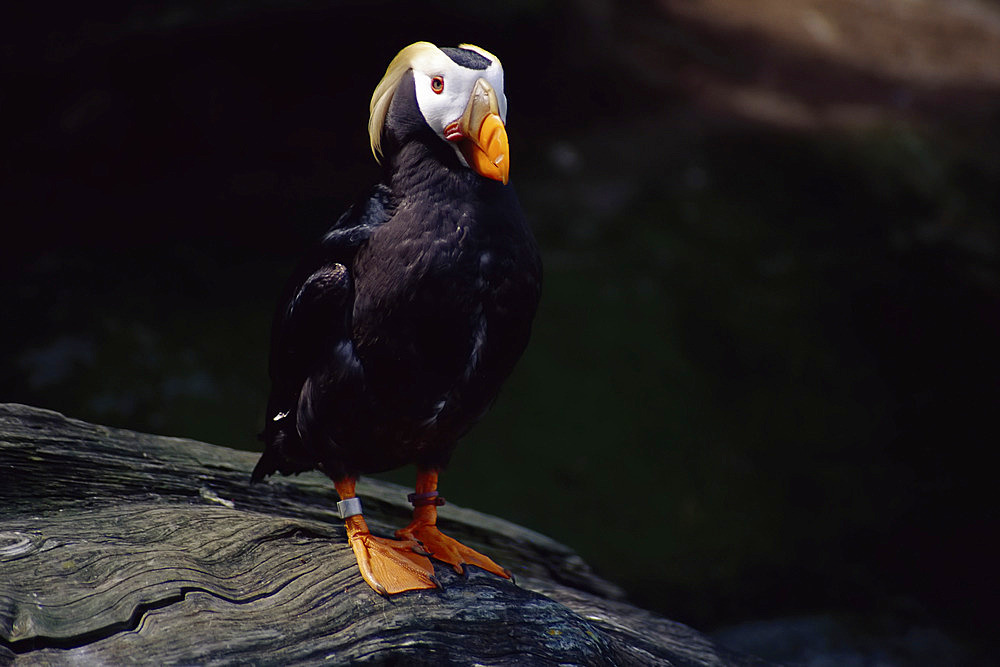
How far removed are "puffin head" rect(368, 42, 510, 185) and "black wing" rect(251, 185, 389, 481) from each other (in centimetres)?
27

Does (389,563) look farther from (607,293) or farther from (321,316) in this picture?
(607,293)

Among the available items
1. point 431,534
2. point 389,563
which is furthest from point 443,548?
point 389,563

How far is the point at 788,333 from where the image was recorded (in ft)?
22.8

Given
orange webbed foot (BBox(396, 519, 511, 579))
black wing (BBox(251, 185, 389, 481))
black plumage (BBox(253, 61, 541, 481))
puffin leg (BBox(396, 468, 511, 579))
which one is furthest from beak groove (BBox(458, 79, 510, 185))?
orange webbed foot (BBox(396, 519, 511, 579))

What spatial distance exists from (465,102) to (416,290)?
0.46m

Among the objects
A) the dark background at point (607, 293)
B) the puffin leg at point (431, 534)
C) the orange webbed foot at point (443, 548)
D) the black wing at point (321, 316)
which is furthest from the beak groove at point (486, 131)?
the dark background at point (607, 293)

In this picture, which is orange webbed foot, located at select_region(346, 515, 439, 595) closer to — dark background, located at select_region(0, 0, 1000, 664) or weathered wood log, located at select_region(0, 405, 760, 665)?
weathered wood log, located at select_region(0, 405, 760, 665)

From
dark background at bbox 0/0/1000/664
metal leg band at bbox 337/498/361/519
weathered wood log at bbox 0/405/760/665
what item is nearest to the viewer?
weathered wood log at bbox 0/405/760/665

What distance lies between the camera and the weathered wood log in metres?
2.22

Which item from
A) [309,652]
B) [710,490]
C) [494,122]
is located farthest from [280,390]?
[710,490]

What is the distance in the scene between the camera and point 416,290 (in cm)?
237

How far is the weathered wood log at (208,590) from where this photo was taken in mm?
2223

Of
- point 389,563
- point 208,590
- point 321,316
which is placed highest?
point 321,316

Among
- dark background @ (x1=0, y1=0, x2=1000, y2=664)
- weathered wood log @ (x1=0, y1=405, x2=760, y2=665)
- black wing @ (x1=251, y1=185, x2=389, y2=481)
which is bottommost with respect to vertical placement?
weathered wood log @ (x1=0, y1=405, x2=760, y2=665)
